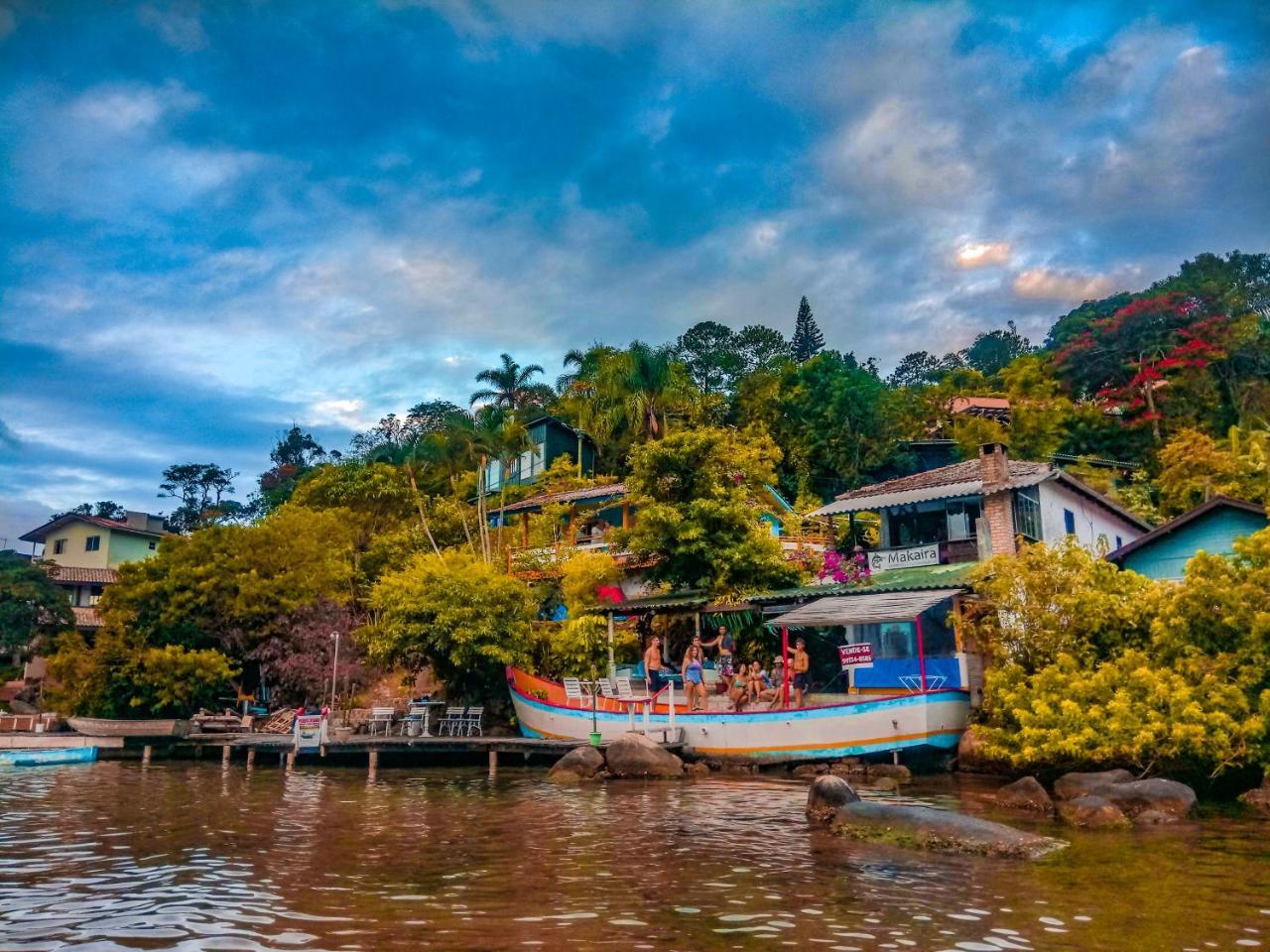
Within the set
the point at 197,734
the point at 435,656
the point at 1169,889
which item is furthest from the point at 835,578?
the point at 197,734

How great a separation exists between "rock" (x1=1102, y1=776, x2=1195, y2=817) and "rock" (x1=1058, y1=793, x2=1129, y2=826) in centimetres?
30

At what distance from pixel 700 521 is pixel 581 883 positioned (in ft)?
56.7

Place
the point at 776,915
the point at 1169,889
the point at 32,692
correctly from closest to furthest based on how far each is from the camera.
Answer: the point at 776,915
the point at 1169,889
the point at 32,692

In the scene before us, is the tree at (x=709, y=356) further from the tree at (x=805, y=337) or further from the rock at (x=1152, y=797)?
the rock at (x=1152, y=797)

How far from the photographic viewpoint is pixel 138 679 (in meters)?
30.1

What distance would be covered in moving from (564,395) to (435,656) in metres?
24.5

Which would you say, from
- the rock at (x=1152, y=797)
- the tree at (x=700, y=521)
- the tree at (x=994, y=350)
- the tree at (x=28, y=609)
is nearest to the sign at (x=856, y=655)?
the tree at (x=700, y=521)

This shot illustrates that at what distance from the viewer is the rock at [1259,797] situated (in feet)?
49.6

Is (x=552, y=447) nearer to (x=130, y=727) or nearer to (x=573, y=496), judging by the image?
(x=573, y=496)

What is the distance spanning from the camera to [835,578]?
26219 mm

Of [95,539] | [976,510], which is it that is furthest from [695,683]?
[95,539]

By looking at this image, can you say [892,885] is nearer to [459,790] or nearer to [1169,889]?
[1169,889]

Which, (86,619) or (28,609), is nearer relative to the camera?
(28,609)

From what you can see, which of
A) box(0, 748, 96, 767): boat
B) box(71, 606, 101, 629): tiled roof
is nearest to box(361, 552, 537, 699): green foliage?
box(0, 748, 96, 767): boat
